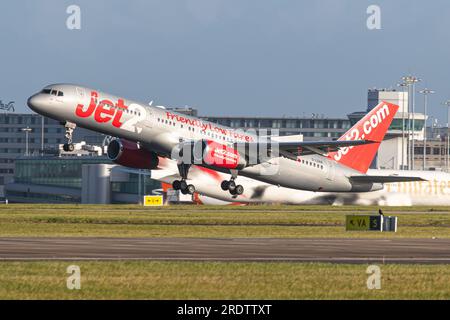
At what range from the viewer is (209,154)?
237ft

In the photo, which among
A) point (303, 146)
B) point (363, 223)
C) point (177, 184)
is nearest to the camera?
point (363, 223)

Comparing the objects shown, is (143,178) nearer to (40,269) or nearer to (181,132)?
(181,132)

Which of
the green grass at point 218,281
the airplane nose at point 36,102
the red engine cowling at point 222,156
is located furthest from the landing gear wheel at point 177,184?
the green grass at point 218,281

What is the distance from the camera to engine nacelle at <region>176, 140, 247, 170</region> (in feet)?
236

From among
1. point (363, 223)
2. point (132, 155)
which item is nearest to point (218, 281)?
point (363, 223)

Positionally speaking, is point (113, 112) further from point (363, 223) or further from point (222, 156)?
point (363, 223)

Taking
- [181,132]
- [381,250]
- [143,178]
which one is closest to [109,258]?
[381,250]

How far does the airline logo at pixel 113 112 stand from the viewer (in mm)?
66000

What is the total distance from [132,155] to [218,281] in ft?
150

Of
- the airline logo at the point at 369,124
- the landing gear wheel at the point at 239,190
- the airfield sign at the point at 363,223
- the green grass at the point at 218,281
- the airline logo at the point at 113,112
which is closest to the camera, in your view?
the green grass at the point at 218,281

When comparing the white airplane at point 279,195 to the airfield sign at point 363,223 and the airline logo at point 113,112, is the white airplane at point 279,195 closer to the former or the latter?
the airline logo at point 113,112

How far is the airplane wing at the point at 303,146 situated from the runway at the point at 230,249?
22657 mm

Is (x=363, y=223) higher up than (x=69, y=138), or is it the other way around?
(x=69, y=138)
